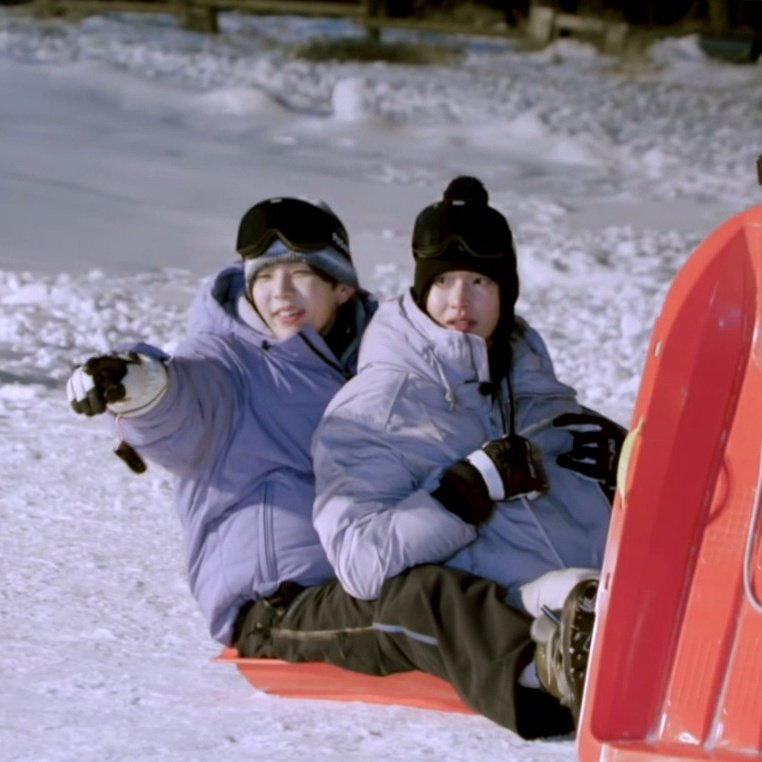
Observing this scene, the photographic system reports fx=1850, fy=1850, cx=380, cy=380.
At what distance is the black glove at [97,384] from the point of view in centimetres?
311

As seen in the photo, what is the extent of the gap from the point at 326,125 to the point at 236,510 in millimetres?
8600

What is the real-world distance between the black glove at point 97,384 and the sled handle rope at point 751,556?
1096 millimetres

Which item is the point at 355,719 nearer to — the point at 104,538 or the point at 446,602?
the point at 446,602

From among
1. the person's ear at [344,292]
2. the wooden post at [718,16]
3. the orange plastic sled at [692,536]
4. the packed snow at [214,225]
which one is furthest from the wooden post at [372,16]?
the orange plastic sled at [692,536]

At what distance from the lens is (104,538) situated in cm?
449

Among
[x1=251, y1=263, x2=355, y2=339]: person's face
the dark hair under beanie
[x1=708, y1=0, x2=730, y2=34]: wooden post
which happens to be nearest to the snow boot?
the dark hair under beanie

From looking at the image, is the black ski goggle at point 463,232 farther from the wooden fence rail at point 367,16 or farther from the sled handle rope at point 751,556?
the wooden fence rail at point 367,16

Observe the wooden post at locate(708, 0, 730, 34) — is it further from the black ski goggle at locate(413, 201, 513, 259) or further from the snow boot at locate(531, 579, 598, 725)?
the snow boot at locate(531, 579, 598, 725)

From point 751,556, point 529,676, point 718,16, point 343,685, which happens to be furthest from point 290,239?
point 718,16

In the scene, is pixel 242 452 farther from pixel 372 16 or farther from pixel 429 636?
pixel 372 16

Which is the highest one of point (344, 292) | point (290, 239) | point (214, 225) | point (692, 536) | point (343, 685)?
point (290, 239)

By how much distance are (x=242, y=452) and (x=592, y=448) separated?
0.66 meters

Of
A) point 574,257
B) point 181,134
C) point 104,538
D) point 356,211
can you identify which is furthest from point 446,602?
point 181,134

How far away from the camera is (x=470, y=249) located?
11.1 ft
